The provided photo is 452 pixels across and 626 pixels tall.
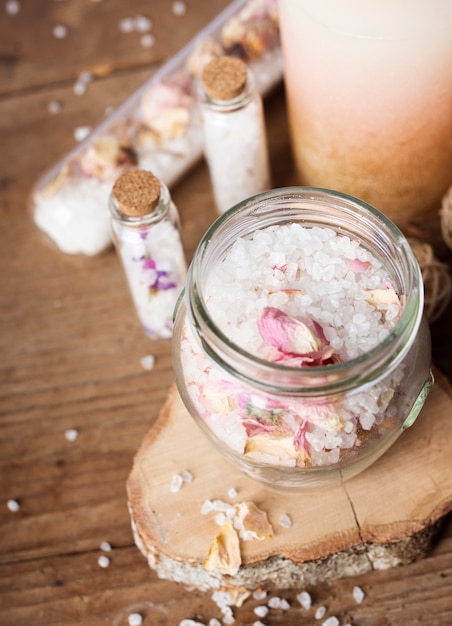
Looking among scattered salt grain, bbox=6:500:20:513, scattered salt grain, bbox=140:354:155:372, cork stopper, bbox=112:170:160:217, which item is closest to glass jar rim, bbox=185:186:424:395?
cork stopper, bbox=112:170:160:217

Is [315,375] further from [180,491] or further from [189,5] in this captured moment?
[189,5]

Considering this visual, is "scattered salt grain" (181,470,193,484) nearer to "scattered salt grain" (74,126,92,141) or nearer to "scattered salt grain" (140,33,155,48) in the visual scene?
"scattered salt grain" (74,126,92,141)

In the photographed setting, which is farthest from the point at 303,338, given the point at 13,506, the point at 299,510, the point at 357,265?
the point at 13,506

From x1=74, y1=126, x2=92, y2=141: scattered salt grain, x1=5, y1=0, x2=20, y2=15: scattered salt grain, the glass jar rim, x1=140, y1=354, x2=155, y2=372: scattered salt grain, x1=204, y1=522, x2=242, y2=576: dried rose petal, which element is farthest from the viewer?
x1=5, y1=0, x2=20, y2=15: scattered salt grain

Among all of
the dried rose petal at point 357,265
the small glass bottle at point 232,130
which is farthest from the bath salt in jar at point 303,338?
the small glass bottle at point 232,130

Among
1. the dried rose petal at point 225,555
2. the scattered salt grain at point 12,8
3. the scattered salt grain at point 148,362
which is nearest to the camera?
the dried rose petal at point 225,555

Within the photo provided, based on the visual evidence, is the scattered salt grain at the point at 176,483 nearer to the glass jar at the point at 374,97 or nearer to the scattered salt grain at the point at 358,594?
the scattered salt grain at the point at 358,594
